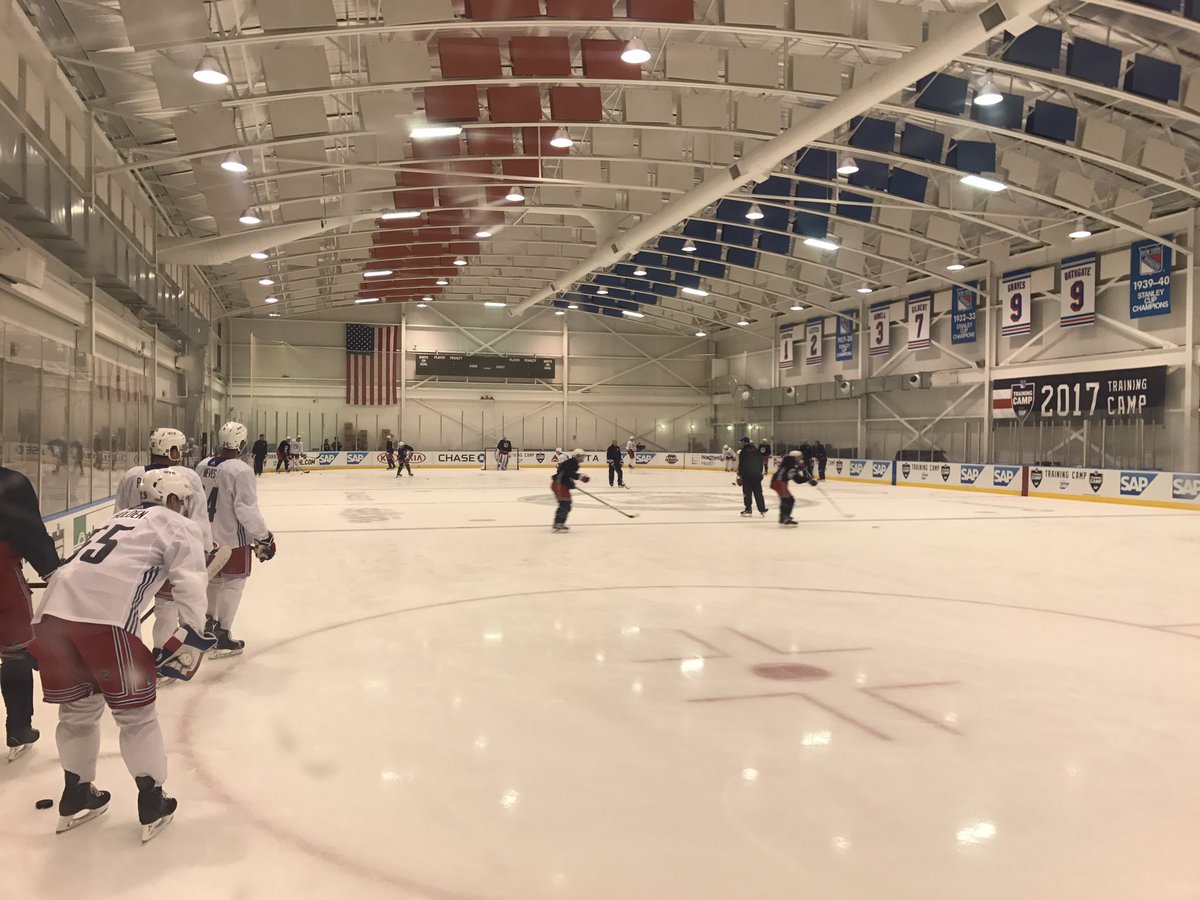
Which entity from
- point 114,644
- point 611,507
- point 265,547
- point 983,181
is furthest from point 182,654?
point 983,181

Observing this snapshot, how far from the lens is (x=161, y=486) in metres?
3.40

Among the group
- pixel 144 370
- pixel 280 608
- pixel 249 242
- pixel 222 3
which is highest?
pixel 222 3

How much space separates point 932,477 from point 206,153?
21366mm

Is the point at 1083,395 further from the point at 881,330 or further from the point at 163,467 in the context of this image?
the point at 163,467

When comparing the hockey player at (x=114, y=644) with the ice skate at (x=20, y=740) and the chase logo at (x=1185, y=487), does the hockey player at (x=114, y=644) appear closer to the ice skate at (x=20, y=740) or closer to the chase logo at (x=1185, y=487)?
the ice skate at (x=20, y=740)

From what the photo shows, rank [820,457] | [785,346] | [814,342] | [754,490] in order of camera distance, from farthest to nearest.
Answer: [785,346] < [814,342] < [820,457] < [754,490]

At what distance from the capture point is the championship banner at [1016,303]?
25328 mm

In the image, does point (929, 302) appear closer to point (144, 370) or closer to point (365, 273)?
point (365, 273)

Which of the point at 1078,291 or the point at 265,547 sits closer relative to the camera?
the point at 265,547

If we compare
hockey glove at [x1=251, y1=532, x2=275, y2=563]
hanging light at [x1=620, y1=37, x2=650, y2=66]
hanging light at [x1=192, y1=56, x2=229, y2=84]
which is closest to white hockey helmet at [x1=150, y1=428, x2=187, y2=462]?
hockey glove at [x1=251, y1=532, x2=275, y2=563]

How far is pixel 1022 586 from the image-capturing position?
867 centimetres

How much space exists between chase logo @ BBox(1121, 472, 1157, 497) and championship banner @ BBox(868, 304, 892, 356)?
12.3 metres

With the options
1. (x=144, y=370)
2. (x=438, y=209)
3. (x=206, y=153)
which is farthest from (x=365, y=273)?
(x=206, y=153)

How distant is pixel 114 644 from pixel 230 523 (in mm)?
2800
